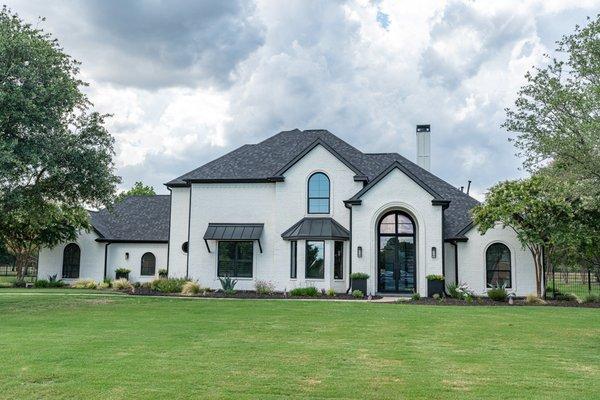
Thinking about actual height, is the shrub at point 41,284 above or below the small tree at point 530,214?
below

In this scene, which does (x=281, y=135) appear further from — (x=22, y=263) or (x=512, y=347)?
(x=512, y=347)

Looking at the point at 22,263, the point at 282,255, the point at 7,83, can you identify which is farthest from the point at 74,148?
the point at 22,263

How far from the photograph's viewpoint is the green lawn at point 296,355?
24.1 feet

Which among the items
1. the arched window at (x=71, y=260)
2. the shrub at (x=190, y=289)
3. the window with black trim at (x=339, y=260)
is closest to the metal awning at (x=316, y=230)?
the window with black trim at (x=339, y=260)

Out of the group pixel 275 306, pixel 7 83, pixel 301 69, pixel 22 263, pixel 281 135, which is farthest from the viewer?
pixel 22 263

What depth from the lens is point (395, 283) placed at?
2592cm

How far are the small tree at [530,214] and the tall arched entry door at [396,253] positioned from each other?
3.81 m

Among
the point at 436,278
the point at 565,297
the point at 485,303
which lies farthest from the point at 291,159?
the point at 565,297

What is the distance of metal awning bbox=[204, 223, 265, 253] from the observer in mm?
27516

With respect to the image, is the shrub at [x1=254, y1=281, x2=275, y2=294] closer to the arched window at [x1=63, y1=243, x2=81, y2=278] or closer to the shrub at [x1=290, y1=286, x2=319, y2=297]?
the shrub at [x1=290, y1=286, x2=319, y2=297]

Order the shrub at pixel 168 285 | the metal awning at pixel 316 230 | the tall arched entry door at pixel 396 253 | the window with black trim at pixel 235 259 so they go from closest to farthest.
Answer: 1. the metal awning at pixel 316 230
2. the tall arched entry door at pixel 396 253
3. the shrub at pixel 168 285
4. the window with black trim at pixel 235 259

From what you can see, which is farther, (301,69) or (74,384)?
(301,69)

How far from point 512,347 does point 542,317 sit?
6.34 m

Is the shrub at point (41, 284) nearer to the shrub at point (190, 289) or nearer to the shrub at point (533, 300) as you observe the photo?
the shrub at point (190, 289)
